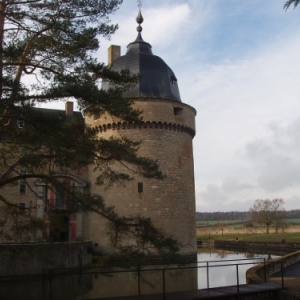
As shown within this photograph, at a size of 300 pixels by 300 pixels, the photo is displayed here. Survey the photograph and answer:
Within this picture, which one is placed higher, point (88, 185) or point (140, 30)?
point (140, 30)

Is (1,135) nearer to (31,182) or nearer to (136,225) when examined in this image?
(136,225)

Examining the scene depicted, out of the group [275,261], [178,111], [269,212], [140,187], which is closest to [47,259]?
[140,187]

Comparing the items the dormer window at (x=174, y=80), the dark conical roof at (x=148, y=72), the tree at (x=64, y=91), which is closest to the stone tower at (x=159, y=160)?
the dark conical roof at (x=148, y=72)

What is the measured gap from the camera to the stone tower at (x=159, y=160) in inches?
746

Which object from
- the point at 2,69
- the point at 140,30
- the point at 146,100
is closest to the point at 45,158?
the point at 2,69

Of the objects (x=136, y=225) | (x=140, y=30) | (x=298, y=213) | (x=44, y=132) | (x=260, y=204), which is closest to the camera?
(x=44, y=132)

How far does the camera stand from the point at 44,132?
8062 mm

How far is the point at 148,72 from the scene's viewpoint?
20.5 m

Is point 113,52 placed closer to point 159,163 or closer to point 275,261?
point 159,163

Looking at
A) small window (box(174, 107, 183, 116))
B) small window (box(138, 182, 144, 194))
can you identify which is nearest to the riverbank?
small window (box(138, 182, 144, 194))

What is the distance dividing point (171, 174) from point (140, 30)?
28.0 ft

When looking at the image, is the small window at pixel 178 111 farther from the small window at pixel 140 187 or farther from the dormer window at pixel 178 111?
the small window at pixel 140 187

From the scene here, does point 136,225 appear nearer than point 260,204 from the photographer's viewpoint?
Yes

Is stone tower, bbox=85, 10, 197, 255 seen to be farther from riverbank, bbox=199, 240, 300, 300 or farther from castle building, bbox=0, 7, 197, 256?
riverbank, bbox=199, 240, 300, 300
